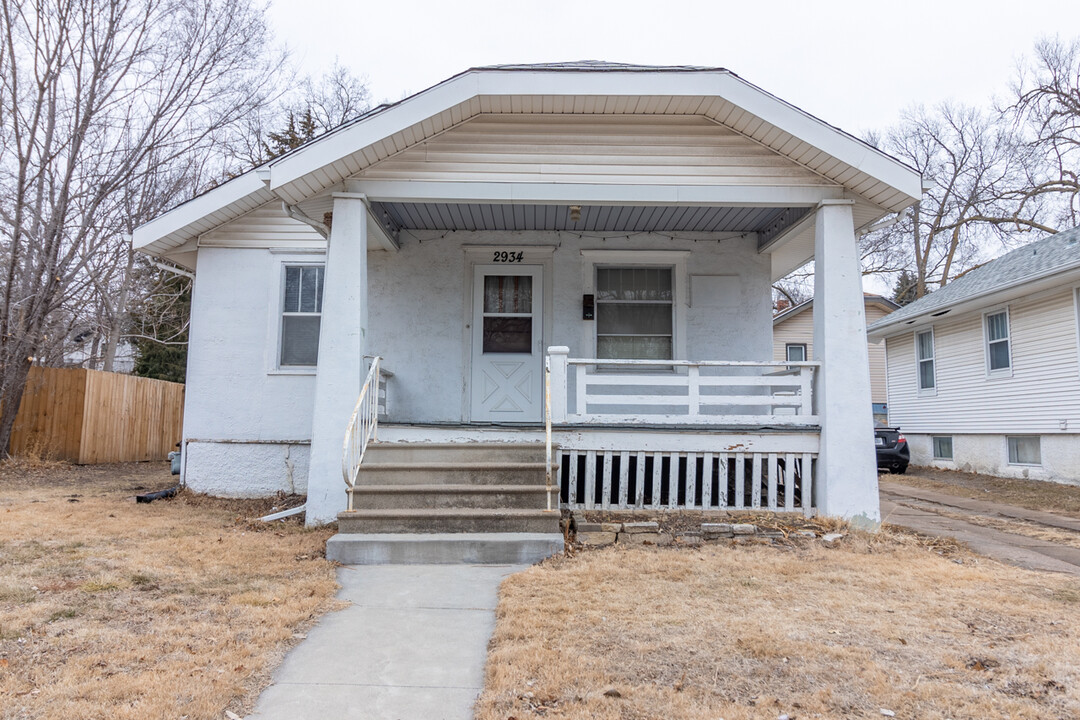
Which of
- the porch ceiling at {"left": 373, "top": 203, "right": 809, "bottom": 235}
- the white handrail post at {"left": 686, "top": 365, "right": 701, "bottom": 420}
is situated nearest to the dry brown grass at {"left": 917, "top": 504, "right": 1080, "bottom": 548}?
the white handrail post at {"left": 686, "top": 365, "right": 701, "bottom": 420}

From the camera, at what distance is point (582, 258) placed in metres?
8.97

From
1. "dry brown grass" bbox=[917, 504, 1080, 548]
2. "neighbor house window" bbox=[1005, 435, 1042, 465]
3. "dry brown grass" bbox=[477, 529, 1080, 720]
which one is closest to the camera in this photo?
"dry brown grass" bbox=[477, 529, 1080, 720]

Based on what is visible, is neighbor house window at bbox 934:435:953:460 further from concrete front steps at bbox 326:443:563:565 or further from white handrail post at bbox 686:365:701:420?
concrete front steps at bbox 326:443:563:565

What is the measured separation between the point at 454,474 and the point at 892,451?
12.6m

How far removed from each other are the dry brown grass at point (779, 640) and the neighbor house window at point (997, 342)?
9966 mm

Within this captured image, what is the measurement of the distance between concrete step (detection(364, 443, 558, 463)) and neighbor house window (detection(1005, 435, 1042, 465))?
11.1m

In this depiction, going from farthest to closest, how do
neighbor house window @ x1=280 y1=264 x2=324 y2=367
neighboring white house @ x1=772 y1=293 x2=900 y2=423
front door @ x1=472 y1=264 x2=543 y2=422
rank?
neighboring white house @ x1=772 y1=293 x2=900 y2=423 < neighbor house window @ x1=280 y1=264 x2=324 y2=367 < front door @ x1=472 y1=264 x2=543 y2=422

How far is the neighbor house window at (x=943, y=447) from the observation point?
1582 centimetres

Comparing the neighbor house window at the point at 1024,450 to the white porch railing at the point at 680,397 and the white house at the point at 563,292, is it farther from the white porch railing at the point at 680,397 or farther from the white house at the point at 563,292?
the white porch railing at the point at 680,397

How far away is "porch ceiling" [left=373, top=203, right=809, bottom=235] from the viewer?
8023mm

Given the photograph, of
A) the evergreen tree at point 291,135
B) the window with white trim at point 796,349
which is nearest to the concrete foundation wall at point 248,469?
the evergreen tree at point 291,135

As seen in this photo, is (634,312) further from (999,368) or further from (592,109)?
(999,368)

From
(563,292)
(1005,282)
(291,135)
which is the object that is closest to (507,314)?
(563,292)

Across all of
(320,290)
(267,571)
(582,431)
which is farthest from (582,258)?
(267,571)
